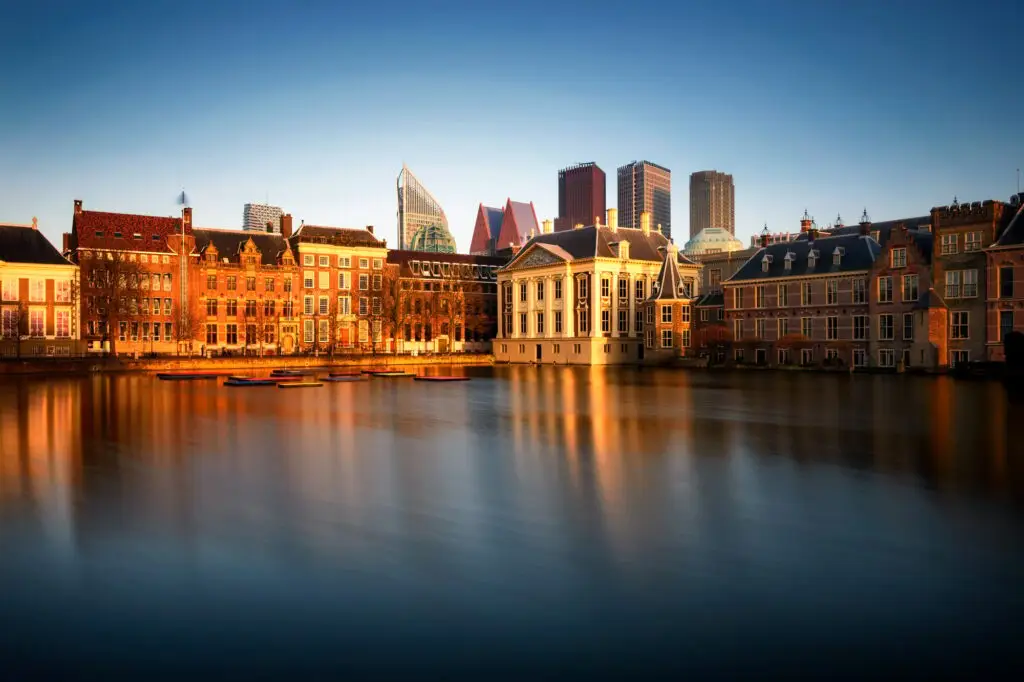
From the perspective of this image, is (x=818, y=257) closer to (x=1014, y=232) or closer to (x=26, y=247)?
(x=1014, y=232)

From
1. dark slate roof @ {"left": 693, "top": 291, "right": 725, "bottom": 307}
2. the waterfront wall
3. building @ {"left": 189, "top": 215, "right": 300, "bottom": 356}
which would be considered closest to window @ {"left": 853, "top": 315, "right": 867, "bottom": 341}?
dark slate roof @ {"left": 693, "top": 291, "right": 725, "bottom": 307}

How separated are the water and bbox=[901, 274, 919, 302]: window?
41975 millimetres

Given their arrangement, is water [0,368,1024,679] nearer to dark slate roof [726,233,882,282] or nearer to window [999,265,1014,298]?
window [999,265,1014,298]

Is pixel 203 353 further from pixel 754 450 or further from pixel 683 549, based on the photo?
pixel 683 549

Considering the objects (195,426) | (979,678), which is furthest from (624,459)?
(195,426)

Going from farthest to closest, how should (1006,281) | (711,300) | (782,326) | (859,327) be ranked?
(711,300) → (782,326) → (859,327) → (1006,281)

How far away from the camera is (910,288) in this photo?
61.8 m

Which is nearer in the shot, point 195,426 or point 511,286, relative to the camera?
point 195,426

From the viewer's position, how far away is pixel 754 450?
65.5 feet

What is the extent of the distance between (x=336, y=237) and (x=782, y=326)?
54.1m

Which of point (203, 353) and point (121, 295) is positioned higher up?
point (121, 295)

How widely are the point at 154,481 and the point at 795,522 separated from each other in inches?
484

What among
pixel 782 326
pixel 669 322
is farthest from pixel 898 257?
pixel 669 322

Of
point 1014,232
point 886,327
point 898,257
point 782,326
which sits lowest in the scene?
point 886,327
